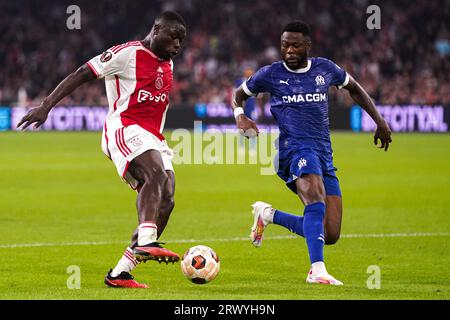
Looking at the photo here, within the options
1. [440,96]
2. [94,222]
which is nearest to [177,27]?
[94,222]

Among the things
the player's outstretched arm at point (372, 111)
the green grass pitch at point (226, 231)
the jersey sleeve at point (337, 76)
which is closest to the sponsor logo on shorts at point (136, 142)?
the green grass pitch at point (226, 231)

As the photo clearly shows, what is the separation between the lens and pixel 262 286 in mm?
8289

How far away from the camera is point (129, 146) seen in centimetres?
822

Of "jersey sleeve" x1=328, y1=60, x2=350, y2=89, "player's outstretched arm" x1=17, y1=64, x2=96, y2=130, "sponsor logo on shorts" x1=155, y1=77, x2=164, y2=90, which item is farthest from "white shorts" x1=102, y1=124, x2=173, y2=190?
"jersey sleeve" x1=328, y1=60, x2=350, y2=89

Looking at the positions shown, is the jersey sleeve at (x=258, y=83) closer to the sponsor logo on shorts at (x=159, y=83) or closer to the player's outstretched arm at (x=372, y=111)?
the player's outstretched arm at (x=372, y=111)

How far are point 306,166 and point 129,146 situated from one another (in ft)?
5.07

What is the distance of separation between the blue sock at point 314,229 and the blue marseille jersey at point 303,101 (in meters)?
0.60

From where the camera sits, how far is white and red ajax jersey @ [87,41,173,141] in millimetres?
8398

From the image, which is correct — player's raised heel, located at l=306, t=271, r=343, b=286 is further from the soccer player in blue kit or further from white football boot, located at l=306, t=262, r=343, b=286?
the soccer player in blue kit

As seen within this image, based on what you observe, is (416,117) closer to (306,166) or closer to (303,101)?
(303,101)

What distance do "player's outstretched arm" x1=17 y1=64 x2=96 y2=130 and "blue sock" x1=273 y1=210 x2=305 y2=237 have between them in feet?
7.43

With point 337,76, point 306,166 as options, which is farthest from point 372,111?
point 306,166
